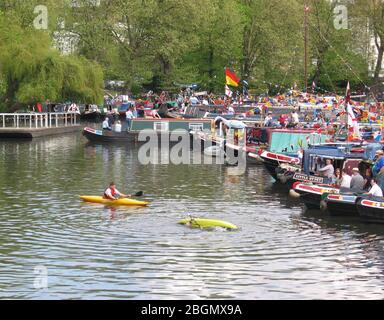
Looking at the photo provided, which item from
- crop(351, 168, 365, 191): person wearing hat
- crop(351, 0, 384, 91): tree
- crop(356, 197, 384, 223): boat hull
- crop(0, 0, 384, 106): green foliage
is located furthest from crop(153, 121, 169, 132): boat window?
crop(351, 0, 384, 91): tree

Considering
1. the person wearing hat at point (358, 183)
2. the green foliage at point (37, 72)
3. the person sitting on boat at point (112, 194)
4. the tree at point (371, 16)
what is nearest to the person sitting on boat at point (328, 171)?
the person wearing hat at point (358, 183)

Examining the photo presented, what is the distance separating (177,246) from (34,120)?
5148 cm

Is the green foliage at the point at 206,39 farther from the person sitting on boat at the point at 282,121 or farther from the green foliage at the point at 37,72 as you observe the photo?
the person sitting on boat at the point at 282,121

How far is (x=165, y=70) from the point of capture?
101312 mm

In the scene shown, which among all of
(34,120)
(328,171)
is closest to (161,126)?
(34,120)

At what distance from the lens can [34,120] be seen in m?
79.8

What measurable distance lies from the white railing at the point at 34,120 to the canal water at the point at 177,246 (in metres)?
27.9

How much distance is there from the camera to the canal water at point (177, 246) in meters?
25.5

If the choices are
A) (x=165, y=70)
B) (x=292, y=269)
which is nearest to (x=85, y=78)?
(x=165, y=70)

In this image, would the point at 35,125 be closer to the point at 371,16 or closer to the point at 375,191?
the point at 371,16

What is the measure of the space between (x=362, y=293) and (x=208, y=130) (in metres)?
45.0

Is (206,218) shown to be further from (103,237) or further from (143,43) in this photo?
(143,43)

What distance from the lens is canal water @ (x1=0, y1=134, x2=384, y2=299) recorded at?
25453mm
